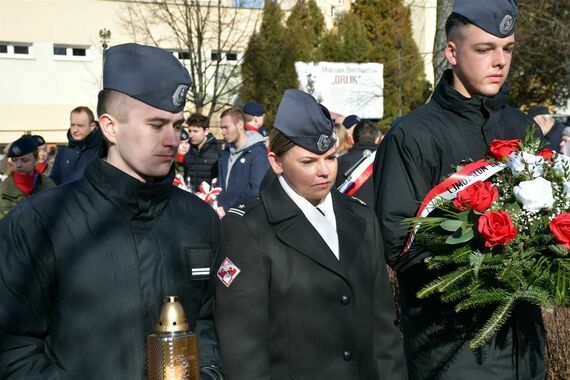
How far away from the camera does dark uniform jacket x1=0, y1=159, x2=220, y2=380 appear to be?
2.59 metres

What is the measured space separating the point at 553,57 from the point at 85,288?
24565mm

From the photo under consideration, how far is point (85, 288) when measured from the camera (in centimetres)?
266

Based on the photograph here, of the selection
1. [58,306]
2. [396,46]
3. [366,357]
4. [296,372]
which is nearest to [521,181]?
[366,357]

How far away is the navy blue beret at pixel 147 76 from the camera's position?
2828 mm

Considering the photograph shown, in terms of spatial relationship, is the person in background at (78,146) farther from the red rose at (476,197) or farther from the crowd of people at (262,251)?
the red rose at (476,197)

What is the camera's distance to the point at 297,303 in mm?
3391

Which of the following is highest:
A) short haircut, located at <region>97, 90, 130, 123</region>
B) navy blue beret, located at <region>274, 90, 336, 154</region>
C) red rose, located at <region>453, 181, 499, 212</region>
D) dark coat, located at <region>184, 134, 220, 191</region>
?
short haircut, located at <region>97, 90, 130, 123</region>

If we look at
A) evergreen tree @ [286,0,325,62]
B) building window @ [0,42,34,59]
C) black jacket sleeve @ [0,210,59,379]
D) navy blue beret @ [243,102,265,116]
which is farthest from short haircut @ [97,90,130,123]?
building window @ [0,42,34,59]

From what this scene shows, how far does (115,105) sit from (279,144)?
0.99m

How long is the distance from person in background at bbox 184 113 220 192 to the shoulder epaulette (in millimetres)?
9122

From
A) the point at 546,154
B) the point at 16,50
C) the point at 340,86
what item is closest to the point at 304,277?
the point at 546,154

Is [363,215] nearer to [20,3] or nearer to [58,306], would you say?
[58,306]

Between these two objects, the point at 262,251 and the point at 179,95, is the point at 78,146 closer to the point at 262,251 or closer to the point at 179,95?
the point at 262,251

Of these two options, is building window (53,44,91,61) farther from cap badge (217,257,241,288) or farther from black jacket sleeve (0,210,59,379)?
black jacket sleeve (0,210,59,379)
